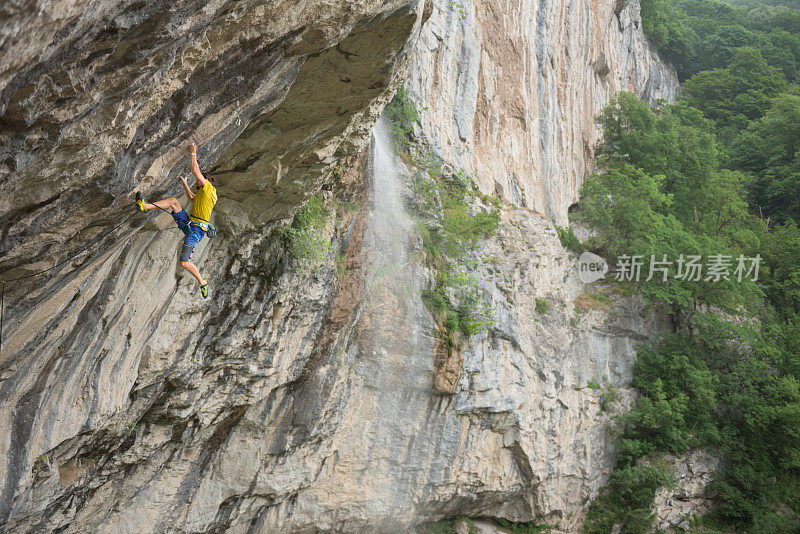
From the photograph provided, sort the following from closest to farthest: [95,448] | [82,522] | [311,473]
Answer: [95,448] < [82,522] < [311,473]

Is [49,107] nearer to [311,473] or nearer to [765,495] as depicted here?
[311,473]

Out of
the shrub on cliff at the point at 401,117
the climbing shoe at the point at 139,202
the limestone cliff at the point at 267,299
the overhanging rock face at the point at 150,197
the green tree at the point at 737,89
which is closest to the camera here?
the overhanging rock face at the point at 150,197

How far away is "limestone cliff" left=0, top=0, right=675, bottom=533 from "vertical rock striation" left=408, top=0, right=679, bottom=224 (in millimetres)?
123

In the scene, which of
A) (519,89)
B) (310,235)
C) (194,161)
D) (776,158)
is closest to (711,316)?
(519,89)

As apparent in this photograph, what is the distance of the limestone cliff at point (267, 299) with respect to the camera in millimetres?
4055

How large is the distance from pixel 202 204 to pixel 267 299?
10.6 feet

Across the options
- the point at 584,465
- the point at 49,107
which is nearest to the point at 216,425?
the point at 49,107

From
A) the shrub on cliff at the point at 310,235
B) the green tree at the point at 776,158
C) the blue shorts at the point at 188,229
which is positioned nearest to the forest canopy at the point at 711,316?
the green tree at the point at 776,158

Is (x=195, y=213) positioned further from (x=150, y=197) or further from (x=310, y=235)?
(x=310, y=235)

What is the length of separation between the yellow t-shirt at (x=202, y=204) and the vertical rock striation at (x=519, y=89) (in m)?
8.21

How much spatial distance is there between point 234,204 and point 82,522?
4.90 m

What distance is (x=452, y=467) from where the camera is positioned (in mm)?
12211

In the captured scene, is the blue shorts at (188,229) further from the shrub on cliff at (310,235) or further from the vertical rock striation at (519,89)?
the vertical rock striation at (519,89)

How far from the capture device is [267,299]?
343 inches
